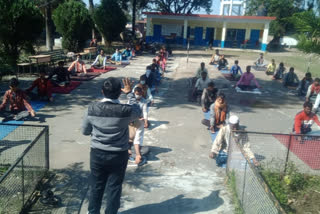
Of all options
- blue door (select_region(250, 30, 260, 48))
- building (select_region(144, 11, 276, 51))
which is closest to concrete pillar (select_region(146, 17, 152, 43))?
building (select_region(144, 11, 276, 51))

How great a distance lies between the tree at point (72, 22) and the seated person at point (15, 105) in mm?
12472

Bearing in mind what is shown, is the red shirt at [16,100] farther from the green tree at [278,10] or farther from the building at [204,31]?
the green tree at [278,10]

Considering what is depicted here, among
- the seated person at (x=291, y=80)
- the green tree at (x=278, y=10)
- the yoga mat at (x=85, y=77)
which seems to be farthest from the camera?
the green tree at (x=278, y=10)

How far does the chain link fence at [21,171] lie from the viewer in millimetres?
4453

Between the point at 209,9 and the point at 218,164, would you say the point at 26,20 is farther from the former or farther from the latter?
the point at 209,9

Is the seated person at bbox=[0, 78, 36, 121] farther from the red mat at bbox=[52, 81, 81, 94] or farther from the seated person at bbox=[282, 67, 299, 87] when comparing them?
the seated person at bbox=[282, 67, 299, 87]

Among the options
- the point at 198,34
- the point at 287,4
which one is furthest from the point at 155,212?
the point at 287,4

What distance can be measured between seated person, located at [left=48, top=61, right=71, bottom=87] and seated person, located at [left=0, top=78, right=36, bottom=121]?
4054 millimetres

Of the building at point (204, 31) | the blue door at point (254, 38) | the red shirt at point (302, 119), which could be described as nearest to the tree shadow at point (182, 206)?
the red shirt at point (302, 119)

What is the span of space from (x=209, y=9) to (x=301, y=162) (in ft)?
162

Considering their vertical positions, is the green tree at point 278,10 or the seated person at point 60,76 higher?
the green tree at point 278,10

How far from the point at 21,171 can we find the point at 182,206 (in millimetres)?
2341

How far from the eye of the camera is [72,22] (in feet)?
65.6

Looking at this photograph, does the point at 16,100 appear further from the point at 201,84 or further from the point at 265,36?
the point at 265,36
